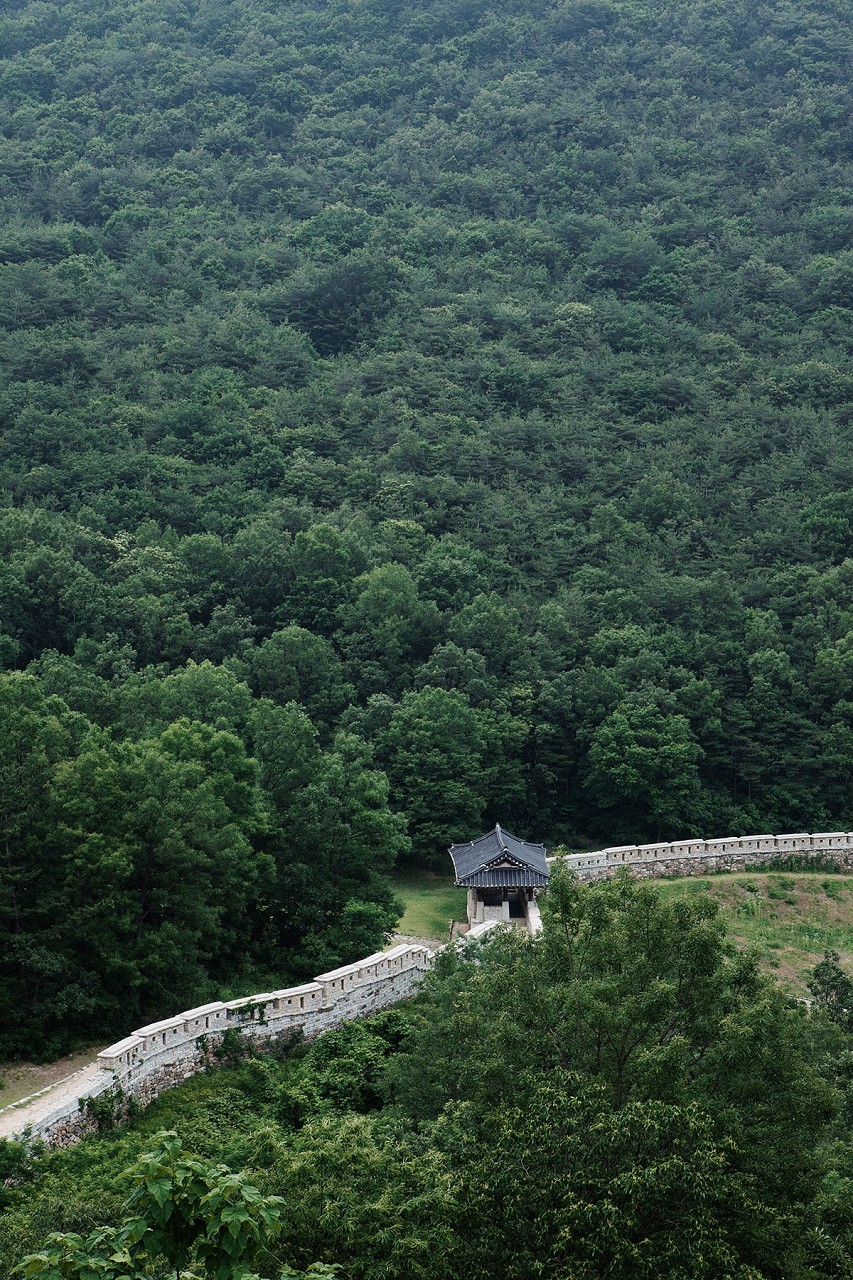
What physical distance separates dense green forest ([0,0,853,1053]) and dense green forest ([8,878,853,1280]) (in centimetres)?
1048

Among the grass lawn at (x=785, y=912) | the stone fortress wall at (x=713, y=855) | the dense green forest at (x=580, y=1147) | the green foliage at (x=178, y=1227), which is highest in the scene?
the stone fortress wall at (x=713, y=855)

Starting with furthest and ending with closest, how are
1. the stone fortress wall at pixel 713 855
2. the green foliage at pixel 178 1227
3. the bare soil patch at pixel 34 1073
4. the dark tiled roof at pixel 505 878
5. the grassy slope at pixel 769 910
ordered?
the stone fortress wall at pixel 713 855
the grassy slope at pixel 769 910
the dark tiled roof at pixel 505 878
the bare soil patch at pixel 34 1073
the green foliage at pixel 178 1227

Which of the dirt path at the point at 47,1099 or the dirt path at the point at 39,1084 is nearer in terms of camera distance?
the dirt path at the point at 47,1099

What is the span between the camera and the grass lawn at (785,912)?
44.0 m

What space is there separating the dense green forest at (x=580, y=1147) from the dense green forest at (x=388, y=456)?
34.4 ft

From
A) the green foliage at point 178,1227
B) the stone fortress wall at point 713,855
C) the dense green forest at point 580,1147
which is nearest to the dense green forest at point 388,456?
the stone fortress wall at point 713,855

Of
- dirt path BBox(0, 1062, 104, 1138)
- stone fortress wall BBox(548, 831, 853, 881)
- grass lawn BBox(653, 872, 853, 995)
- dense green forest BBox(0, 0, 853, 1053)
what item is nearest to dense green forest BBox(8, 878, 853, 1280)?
dirt path BBox(0, 1062, 104, 1138)

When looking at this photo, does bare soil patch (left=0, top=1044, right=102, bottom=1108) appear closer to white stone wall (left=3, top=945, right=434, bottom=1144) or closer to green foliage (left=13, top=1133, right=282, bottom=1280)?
white stone wall (left=3, top=945, right=434, bottom=1144)

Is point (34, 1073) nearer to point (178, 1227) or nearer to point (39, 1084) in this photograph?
point (39, 1084)

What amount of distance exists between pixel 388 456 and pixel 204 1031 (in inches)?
1933

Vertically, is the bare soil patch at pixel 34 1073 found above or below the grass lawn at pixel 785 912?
below

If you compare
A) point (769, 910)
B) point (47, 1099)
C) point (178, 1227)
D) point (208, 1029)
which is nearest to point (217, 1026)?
point (208, 1029)

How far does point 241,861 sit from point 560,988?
1545 cm

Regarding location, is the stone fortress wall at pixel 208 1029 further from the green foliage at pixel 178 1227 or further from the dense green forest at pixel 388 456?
the green foliage at pixel 178 1227
